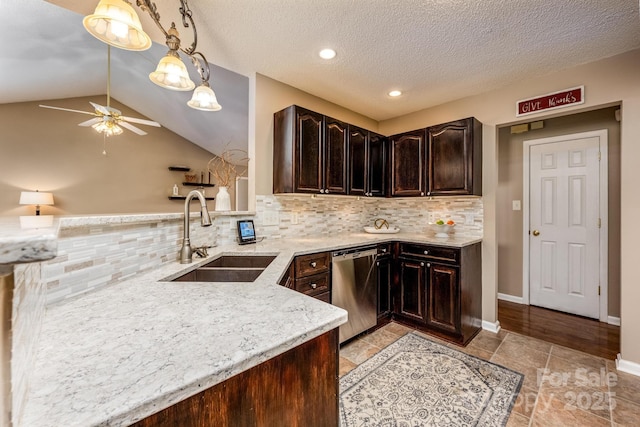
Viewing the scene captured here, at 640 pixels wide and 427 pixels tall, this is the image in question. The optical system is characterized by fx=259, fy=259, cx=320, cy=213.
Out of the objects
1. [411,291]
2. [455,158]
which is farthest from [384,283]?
[455,158]

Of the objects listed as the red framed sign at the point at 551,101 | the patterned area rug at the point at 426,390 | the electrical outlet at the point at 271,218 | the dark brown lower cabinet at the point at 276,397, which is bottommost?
the patterned area rug at the point at 426,390

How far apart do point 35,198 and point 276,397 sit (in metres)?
5.11

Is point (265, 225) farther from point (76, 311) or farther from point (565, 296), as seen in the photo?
point (565, 296)

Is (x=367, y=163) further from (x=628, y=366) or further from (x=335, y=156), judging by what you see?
(x=628, y=366)

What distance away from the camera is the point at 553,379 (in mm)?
1856

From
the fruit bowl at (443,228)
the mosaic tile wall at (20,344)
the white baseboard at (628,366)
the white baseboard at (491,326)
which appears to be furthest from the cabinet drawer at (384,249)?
the mosaic tile wall at (20,344)

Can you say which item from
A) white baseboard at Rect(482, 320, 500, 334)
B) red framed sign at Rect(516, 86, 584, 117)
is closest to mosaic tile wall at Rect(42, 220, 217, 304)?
white baseboard at Rect(482, 320, 500, 334)

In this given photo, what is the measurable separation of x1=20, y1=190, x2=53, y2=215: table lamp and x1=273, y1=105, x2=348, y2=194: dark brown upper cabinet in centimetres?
387

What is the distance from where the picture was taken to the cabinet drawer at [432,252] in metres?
2.39

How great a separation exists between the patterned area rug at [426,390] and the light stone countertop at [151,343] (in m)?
1.15

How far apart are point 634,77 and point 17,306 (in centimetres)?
352

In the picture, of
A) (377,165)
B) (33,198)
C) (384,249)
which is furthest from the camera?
(33,198)

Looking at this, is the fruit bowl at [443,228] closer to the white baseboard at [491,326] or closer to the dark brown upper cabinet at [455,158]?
the dark brown upper cabinet at [455,158]

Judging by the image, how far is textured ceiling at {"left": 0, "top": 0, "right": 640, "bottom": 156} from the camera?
1641 millimetres
